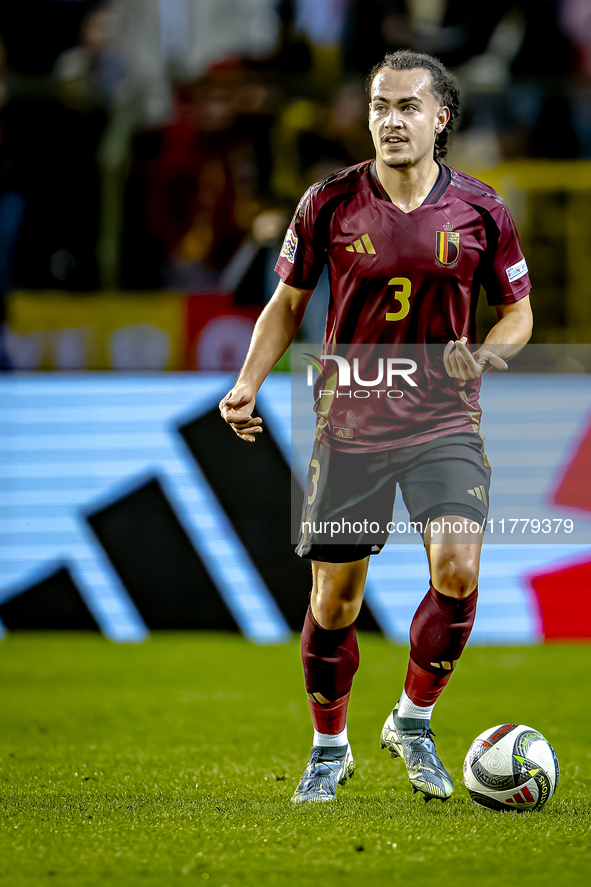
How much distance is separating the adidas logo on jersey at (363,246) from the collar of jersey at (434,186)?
14 cm

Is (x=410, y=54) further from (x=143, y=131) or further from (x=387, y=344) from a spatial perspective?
(x=143, y=131)

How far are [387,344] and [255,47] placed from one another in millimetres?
5097

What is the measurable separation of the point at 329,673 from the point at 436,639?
33 centimetres

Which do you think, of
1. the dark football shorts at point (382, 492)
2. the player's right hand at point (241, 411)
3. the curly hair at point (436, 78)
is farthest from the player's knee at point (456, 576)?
the curly hair at point (436, 78)

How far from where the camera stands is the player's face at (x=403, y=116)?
2.79 meters

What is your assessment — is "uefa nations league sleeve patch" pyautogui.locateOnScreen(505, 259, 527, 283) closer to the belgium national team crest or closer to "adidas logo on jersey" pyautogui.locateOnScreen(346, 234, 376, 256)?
the belgium national team crest

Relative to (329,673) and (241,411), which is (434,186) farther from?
(329,673)

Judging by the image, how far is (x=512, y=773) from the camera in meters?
2.74

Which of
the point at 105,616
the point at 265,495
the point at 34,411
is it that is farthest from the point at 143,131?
the point at 105,616

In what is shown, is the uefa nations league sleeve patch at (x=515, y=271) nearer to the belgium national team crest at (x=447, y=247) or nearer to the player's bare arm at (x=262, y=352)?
the belgium national team crest at (x=447, y=247)

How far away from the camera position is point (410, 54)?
114 inches

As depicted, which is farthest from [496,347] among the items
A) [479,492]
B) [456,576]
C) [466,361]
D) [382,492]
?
[456,576]

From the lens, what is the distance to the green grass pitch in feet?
7.53

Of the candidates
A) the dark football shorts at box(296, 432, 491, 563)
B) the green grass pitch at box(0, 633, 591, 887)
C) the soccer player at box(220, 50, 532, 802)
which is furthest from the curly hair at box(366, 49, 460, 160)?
the green grass pitch at box(0, 633, 591, 887)
